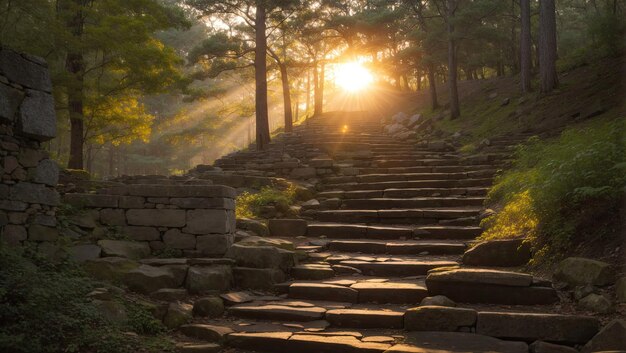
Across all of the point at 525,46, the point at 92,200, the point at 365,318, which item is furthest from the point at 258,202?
the point at 525,46

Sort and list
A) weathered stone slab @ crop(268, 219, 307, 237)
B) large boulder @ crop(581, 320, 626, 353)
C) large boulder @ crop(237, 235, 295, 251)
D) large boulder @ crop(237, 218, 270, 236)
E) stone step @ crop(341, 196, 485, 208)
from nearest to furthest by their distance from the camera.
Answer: large boulder @ crop(581, 320, 626, 353), large boulder @ crop(237, 235, 295, 251), large boulder @ crop(237, 218, 270, 236), weathered stone slab @ crop(268, 219, 307, 237), stone step @ crop(341, 196, 485, 208)

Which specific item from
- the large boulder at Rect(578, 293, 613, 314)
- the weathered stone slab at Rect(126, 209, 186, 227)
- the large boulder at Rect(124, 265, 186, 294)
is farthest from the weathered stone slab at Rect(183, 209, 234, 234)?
the large boulder at Rect(578, 293, 613, 314)

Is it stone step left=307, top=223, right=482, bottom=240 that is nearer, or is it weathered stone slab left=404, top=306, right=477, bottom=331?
weathered stone slab left=404, top=306, right=477, bottom=331

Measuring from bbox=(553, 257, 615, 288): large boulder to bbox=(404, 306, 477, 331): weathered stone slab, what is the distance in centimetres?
126

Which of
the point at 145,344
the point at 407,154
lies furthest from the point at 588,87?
the point at 145,344

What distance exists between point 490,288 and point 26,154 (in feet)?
20.4

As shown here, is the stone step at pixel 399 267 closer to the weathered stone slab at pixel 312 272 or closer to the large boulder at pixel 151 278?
the weathered stone slab at pixel 312 272

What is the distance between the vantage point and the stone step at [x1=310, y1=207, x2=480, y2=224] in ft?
29.9

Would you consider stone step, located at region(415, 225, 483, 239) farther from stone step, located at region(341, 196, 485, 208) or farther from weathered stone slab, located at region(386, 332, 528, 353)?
weathered stone slab, located at region(386, 332, 528, 353)

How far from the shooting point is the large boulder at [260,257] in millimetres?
6797

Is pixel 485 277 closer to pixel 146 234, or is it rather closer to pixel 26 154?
pixel 146 234

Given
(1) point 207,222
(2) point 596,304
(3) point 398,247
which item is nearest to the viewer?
(2) point 596,304

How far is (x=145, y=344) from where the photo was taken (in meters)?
4.66

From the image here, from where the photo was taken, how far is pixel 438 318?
4.86 m
